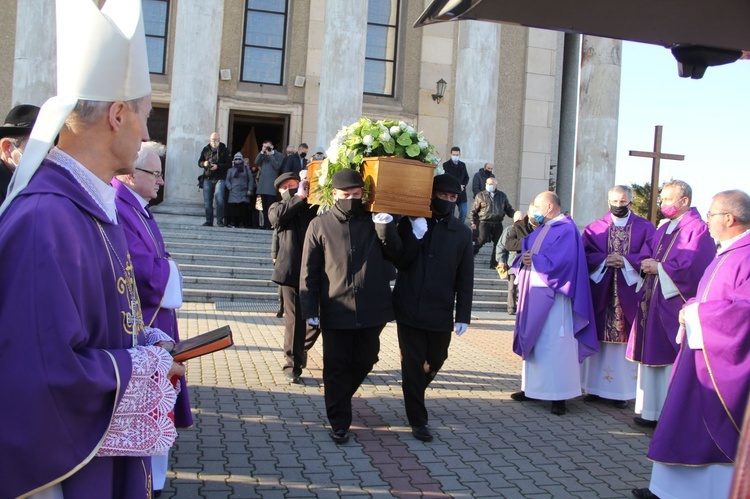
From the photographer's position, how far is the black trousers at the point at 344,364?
579cm

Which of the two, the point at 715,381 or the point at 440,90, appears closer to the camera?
the point at 715,381

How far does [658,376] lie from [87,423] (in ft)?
20.1

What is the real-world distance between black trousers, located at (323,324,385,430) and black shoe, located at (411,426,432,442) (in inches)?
22.6

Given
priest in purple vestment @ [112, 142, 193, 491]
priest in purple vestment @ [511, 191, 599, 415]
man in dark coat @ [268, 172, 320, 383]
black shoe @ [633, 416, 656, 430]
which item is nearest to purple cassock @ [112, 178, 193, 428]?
priest in purple vestment @ [112, 142, 193, 491]

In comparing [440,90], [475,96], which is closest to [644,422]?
[475,96]

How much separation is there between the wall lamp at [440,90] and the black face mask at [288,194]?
1404 centimetres

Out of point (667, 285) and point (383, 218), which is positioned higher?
point (383, 218)

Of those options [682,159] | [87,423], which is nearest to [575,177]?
[682,159]

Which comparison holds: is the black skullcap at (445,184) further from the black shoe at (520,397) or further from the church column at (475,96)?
the church column at (475,96)

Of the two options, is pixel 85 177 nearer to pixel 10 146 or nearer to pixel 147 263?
pixel 147 263

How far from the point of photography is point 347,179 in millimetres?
5863

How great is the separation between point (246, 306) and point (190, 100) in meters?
6.83

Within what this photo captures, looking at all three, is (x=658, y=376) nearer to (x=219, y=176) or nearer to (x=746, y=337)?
(x=746, y=337)

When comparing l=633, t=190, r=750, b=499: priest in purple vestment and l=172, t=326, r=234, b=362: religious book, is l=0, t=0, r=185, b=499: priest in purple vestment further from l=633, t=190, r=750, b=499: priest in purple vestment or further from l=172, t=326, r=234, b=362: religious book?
l=633, t=190, r=750, b=499: priest in purple vestment
